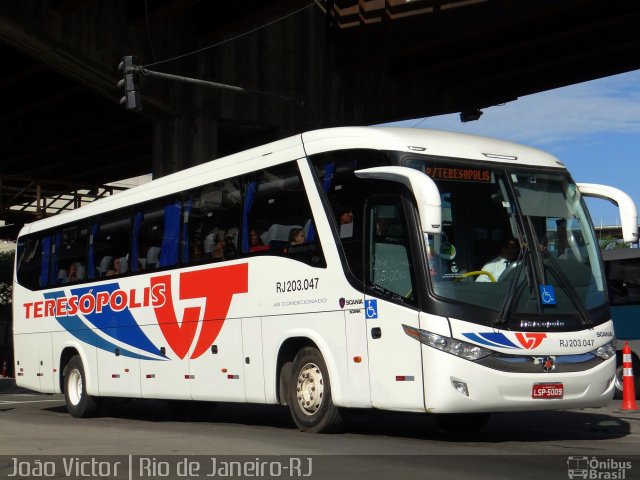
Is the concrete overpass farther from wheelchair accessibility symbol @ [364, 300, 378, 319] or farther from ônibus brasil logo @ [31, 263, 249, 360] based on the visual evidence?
wheelchair accessibility symbol @ [364, 300, 378, 319]

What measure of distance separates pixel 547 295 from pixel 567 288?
0.34 meters

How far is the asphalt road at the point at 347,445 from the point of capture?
8.96 meters

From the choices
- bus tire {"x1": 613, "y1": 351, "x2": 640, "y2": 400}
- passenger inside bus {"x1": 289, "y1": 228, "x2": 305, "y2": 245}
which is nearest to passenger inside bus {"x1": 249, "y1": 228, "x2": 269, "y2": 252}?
passenger inside bus {"x1": 289, "y1": 228, "x2": 305, "y2": 245}

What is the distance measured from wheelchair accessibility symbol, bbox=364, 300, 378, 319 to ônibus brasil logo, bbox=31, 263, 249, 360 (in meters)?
2.51

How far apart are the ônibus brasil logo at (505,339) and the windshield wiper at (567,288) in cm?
62

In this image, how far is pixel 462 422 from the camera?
1291cm

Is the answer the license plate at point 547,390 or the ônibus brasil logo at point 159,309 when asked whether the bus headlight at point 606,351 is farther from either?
the ônibus brasil logo at point 159,309

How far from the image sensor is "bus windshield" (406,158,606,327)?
1103 cm

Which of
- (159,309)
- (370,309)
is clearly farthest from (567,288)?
(159,309)

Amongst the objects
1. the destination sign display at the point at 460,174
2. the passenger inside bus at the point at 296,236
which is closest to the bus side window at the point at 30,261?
the passenger inside bus at the point at 296,236

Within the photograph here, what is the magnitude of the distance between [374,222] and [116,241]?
6825mm

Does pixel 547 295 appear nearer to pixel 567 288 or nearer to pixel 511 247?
pixel 567 288

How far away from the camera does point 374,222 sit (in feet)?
38.1

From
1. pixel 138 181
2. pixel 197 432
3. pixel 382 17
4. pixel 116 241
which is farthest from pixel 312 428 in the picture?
pixel 138 181
